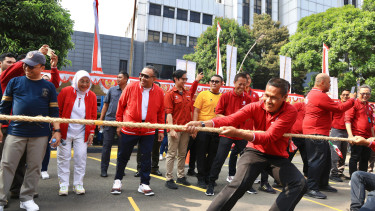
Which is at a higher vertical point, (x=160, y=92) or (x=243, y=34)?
(x=243, y=34)

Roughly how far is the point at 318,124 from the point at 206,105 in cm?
207

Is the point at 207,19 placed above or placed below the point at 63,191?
above

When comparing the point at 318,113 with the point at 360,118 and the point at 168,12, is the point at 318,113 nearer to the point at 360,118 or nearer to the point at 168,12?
the point at 360,118

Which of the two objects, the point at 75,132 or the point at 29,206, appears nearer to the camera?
the point at 29,206

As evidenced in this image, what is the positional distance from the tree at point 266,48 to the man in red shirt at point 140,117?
2331 cm

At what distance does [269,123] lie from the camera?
10.4 ft

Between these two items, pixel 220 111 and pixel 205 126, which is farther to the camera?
pixel 220 111

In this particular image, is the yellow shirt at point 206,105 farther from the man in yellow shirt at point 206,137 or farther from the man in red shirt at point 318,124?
the man in red shirt at point 318,124

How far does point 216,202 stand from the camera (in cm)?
269

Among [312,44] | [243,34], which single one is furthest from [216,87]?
[243,34]

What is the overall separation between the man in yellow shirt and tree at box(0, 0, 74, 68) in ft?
31.6

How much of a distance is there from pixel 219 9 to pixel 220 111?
3275 cm

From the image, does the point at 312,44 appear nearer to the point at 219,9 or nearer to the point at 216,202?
the point at 219,9

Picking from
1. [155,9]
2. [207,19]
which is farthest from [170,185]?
[207,19]
